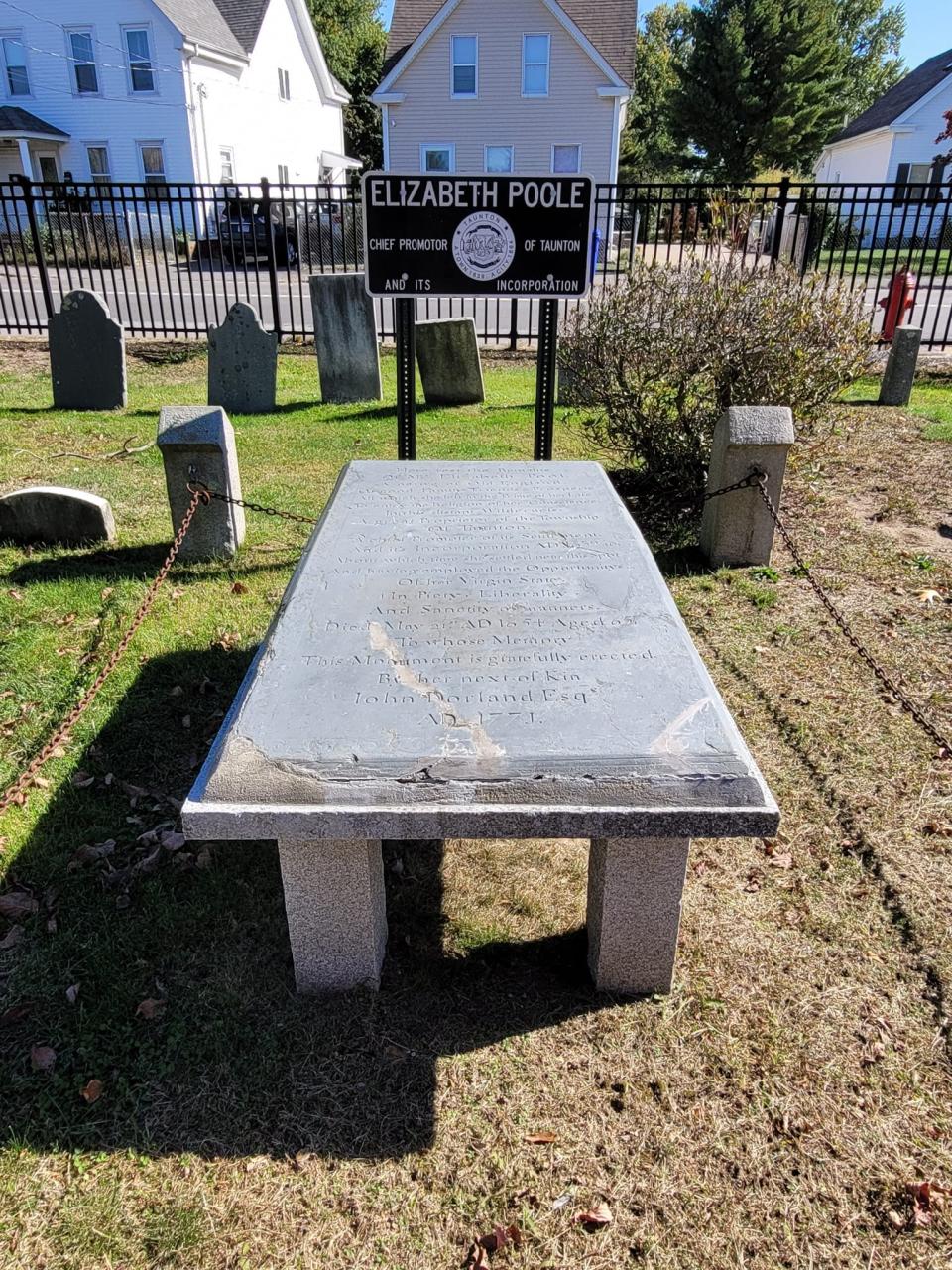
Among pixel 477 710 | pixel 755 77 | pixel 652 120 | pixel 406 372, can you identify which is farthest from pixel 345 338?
pixel 652 120

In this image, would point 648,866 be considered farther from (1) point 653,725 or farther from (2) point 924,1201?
(2) point 924,1201

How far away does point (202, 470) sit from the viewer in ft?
18.4

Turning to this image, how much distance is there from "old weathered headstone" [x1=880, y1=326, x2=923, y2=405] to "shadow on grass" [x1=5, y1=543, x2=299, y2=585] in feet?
25.3

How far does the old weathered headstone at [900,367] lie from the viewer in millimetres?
10102

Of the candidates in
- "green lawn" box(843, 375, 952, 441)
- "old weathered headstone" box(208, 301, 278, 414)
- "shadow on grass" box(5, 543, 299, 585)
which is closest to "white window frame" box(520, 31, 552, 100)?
"green lawn" box(843, 375, 952, 441)

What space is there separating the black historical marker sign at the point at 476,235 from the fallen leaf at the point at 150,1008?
394cm

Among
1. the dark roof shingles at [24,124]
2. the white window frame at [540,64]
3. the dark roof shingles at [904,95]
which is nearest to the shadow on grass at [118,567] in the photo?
the white window frame at [540,64]

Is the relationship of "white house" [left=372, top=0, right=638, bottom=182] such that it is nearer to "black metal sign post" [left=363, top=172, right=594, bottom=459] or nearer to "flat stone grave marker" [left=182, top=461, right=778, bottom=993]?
"black metal sign post" [left=363, top=172, right=594, bottom=459]

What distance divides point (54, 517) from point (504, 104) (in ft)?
89.0

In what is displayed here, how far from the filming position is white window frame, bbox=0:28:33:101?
94.6 ft

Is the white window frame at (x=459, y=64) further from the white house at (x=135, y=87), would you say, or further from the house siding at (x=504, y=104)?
the white house at (x=135, y=87)

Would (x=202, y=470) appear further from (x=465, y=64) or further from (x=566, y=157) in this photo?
(x=465, y=64)

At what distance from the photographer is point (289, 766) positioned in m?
2.32

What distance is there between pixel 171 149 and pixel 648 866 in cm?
3228
